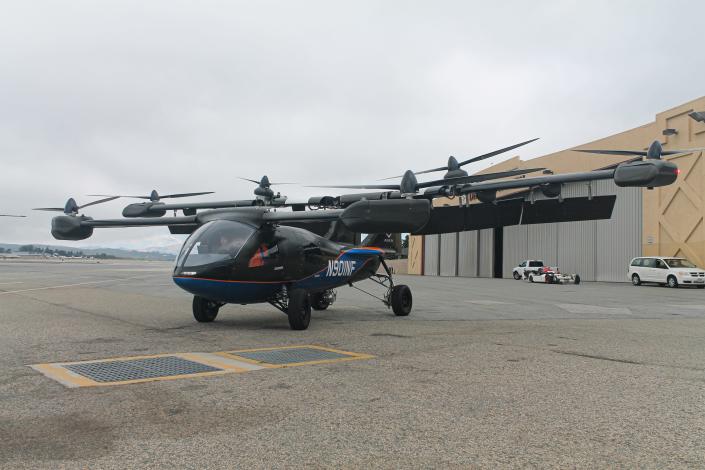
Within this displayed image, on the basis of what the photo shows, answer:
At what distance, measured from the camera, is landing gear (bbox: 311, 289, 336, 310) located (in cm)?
1408

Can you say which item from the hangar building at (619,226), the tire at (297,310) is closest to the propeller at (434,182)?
the tire at (297,310)

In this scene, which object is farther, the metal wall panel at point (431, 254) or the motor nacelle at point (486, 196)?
the metal wall panel at point (431, 254)

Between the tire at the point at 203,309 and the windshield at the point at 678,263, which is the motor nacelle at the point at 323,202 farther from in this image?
the windshield at the point at 678,263

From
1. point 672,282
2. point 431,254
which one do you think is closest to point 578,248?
point 672,282

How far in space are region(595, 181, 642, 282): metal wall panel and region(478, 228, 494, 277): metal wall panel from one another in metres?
14.1

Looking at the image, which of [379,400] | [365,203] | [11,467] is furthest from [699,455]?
[365,203]

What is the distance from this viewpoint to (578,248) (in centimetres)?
4453

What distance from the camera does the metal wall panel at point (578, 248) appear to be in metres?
43.3

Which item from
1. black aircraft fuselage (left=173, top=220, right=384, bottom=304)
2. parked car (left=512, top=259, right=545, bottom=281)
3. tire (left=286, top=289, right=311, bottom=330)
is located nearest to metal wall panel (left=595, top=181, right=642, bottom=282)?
parked car (left=512, top=259, right=545, bottom=281)

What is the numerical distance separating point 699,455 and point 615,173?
855cm

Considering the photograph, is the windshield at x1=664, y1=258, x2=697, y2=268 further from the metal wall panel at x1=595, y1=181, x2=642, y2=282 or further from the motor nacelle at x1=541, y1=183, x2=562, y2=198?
the motor nacelle at x1=541, y1=183, x2=562, y2=198

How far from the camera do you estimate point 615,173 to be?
11.1 meters

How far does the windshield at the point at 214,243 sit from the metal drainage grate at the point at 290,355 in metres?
2.86

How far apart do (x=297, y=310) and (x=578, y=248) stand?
3960 cm
